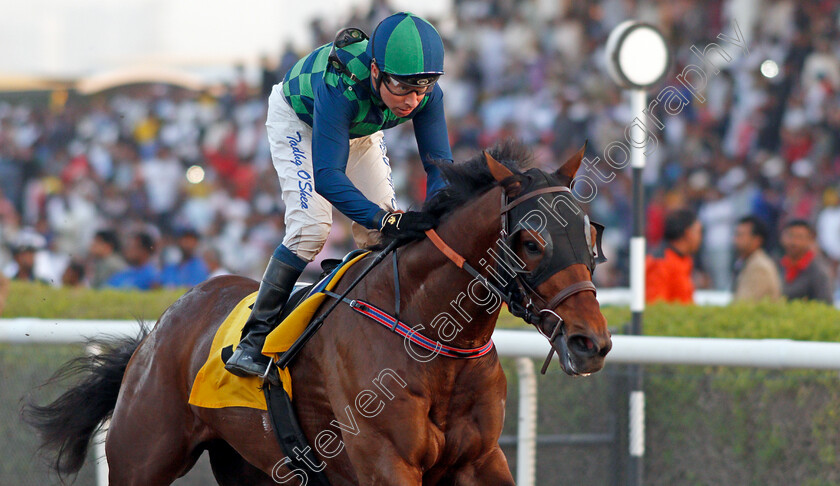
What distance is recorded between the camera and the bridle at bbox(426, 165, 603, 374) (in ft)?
8.79

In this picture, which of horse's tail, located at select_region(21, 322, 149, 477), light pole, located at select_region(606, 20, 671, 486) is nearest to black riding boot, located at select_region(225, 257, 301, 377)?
horse's tail, located at select_region(21, 322, 149, 477)

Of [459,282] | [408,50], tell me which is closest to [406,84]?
[408,50]

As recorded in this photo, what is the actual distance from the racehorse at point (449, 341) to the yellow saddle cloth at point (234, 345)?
0.05 m

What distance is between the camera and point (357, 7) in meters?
13.5

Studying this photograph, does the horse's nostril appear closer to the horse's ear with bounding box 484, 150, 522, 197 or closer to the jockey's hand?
the horse's ear with bounding box 484, 150, 522, 197

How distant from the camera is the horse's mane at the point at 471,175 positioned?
10.1 ft

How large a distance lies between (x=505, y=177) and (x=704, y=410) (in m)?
1.99

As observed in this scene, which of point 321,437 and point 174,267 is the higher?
point 174,267

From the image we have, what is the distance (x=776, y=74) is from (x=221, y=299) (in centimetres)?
717

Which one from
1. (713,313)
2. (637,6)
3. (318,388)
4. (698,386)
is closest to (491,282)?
(318,388)

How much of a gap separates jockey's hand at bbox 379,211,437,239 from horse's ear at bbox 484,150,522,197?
1.02 feet

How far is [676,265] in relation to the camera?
6.18 metres

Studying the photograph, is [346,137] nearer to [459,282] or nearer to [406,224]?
[406,224]

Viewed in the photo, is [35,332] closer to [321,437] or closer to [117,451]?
[117,451]
